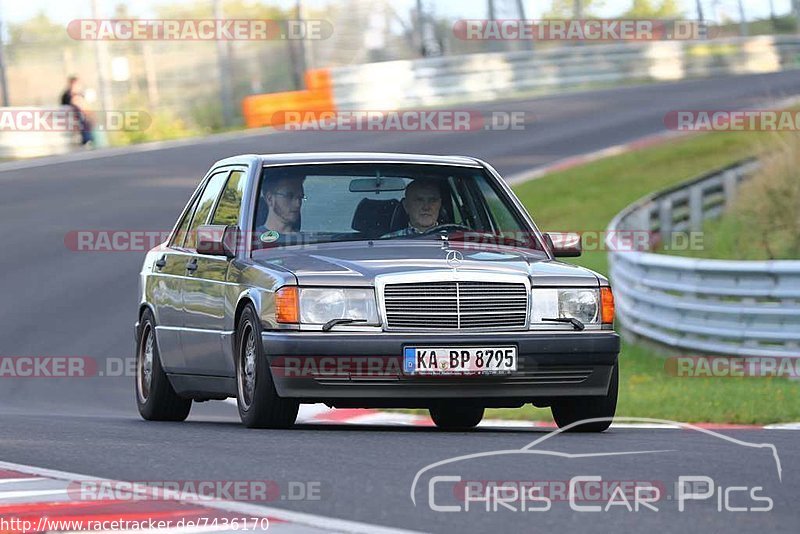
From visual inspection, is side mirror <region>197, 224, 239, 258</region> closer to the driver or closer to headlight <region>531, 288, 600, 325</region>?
the driver

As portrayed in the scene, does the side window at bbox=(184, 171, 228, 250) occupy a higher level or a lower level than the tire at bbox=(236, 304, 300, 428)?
higher

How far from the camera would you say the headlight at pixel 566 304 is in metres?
8.88

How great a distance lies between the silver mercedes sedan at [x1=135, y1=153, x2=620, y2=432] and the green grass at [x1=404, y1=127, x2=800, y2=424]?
8.33ft

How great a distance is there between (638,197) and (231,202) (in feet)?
55.2

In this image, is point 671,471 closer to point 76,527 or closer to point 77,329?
point 76,527

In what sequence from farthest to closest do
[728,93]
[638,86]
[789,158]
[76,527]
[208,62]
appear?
[208,62], [638,86], [728,93], [789,158], [76,527]

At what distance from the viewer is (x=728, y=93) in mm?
38375

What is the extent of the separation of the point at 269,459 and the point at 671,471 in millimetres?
1671

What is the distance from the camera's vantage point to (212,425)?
395 inches

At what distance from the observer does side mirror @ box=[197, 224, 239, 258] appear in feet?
31.3

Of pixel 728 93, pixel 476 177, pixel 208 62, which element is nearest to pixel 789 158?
pixel 476 177

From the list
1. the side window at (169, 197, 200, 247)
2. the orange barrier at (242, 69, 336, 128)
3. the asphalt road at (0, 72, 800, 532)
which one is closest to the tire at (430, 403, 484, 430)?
the asphalt road at (0, 72, 800, 532)

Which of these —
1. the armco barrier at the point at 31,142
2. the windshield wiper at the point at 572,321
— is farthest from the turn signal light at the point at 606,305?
the armco barrier at the point at 31,142

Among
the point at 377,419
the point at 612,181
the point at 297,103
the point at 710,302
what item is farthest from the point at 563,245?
the point at 297,103
